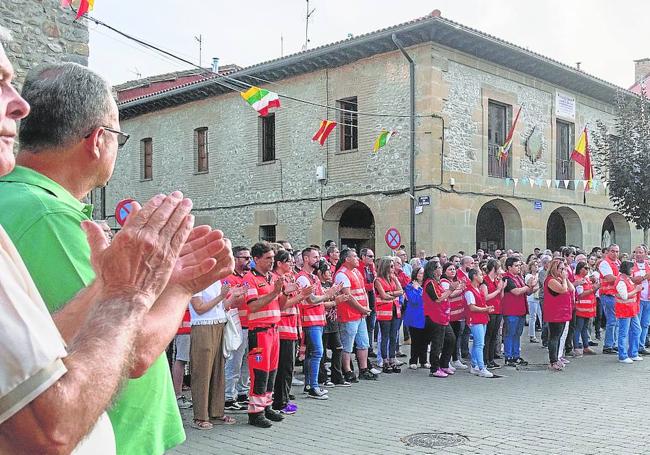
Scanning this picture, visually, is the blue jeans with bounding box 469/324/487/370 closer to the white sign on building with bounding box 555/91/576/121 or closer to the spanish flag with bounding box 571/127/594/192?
the spanish flag with bounding box 571/127/594/192

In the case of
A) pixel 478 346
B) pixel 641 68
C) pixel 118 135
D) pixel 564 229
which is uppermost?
pixel 641 68

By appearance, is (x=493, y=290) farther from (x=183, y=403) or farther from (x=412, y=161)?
(x=412, y=161)

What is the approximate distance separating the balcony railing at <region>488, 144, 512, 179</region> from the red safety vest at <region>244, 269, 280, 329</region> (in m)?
13.9

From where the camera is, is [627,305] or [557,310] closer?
[557,310]

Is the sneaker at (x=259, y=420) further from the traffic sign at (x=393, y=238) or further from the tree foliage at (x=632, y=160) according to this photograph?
the tree foliage at (x=632, y=160)

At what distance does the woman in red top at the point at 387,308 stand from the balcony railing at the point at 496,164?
403 inches

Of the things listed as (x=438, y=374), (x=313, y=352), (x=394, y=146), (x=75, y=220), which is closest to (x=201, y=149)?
(x=394, y=146)

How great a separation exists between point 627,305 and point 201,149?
1687cm

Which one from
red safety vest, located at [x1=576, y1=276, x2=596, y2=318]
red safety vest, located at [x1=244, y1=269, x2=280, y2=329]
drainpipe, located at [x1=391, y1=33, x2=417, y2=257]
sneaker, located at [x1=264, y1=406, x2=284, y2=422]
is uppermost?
drainpipe, located at [x1=391, y1=33, x2=417, y2=257]

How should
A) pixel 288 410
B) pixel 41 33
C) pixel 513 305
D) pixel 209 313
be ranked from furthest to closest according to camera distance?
pixel 513 305, pixel 41 33, pixel 288 410, pixel 209 313

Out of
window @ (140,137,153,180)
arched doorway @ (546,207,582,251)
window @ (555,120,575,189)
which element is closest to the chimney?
arched doorway @ (546,207,582,251)

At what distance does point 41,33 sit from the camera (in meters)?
9.52

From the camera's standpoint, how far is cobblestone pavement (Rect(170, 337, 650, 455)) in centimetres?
636

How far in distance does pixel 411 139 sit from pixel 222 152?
8.02 metres
